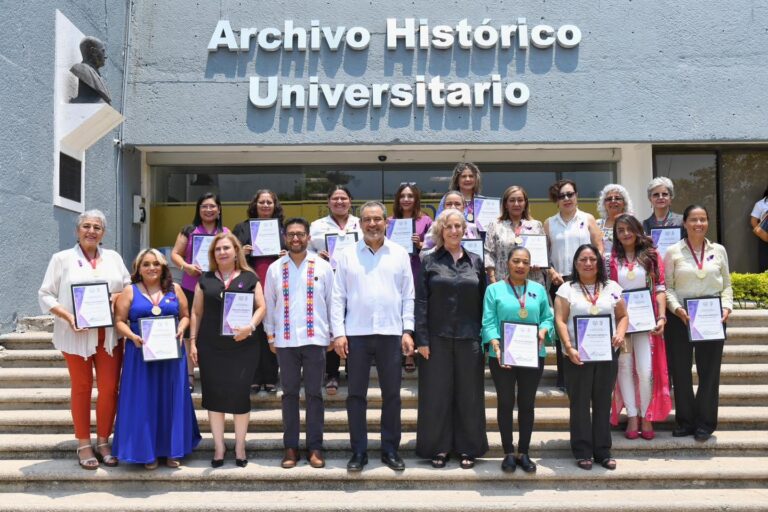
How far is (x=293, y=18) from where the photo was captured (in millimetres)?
9438

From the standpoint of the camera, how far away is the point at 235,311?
500cm

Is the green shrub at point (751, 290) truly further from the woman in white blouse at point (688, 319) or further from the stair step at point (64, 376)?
the woman in white blouse at point (688, 319)

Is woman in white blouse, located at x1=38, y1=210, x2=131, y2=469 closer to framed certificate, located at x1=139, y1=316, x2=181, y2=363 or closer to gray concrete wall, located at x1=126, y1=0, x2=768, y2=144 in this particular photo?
framed certificate, located at x1=139, y1=316, x2=181, y2=363

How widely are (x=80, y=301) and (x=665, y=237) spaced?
5.06 metres

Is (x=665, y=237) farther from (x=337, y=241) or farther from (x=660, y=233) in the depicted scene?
(x=337, y=241)

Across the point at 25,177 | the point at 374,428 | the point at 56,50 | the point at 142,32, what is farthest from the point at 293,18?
the point at 374,428

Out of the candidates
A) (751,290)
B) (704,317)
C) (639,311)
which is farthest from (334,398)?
(751,290)

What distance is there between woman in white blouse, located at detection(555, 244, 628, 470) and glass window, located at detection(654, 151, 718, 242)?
19.7 ft

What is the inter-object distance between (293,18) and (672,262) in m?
6.46

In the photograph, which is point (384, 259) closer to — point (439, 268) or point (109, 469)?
point (439, 268)

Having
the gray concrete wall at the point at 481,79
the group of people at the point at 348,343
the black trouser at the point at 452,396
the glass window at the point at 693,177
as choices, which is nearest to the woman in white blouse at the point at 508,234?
the group of people at the point at 348,343

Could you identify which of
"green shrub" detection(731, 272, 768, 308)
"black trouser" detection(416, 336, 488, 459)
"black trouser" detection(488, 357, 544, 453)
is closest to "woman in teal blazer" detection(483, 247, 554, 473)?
"black trouser" detection(488, 357, 544, 453)

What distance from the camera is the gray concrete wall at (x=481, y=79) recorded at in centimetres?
934

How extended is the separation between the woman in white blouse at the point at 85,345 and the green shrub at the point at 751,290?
7.38 meters
